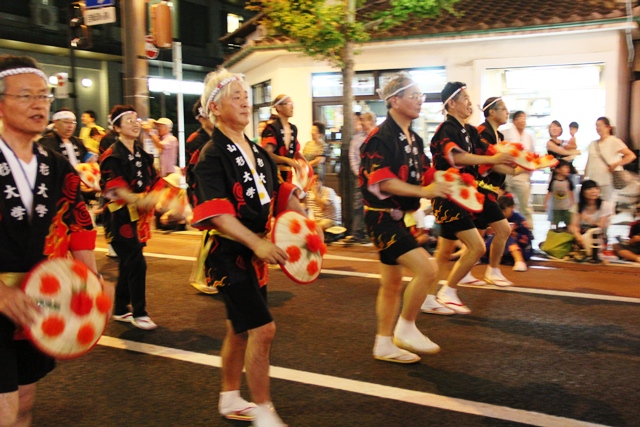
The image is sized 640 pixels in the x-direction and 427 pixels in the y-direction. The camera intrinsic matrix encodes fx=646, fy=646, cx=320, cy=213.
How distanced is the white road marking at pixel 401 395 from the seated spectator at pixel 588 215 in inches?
193

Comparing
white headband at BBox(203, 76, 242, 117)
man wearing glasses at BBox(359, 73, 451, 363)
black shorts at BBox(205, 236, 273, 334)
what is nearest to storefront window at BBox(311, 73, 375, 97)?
man wearing glasses at BBox(359, 73, 451, 363)

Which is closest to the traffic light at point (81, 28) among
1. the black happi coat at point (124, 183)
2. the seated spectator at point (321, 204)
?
the seated spectator at point (321, 204)

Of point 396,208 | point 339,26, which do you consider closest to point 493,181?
point 396,208

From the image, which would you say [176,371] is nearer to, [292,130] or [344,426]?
[344,426]

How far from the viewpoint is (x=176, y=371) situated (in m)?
4.64

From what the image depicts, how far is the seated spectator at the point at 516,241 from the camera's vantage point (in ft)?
26.0

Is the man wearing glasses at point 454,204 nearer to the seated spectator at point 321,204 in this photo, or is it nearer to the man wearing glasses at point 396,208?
the man wearing glasses at point 396,208

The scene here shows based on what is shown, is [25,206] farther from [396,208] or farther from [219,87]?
[396,208]

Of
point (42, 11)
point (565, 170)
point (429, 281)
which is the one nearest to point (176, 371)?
point (429, 281)

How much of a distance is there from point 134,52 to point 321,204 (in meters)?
Result: 3.91

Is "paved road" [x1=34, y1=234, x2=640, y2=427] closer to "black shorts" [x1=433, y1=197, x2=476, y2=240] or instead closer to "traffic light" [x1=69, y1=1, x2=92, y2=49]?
"black shorts" [x1=433, y1=197, x2=476, y2=240]

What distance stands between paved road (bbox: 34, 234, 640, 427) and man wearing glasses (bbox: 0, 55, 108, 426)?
4.22ft

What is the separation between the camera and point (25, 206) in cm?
267

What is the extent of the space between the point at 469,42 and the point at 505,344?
31.1 ft
